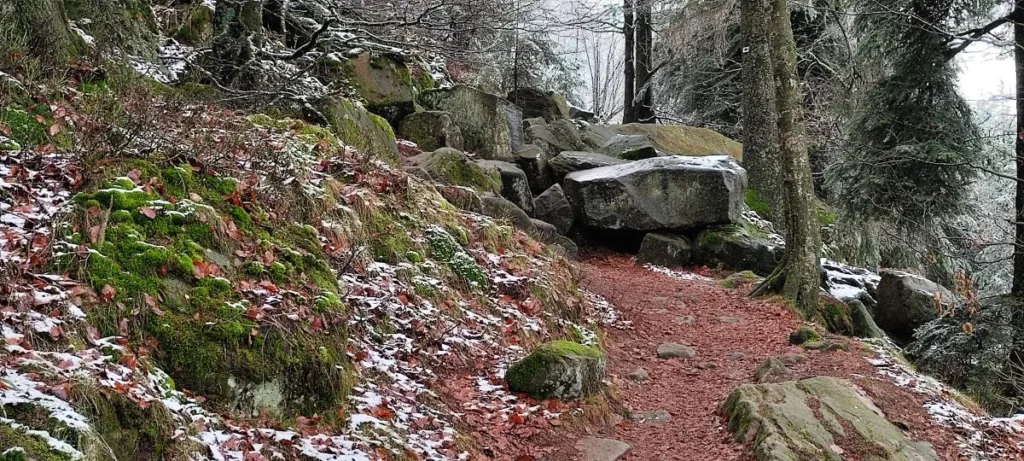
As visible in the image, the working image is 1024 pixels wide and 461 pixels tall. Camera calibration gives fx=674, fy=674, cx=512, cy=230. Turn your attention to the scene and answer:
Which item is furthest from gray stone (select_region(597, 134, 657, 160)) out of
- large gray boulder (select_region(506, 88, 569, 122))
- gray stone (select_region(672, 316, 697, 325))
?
gray stone (select_region(672, 316, 697, 325))

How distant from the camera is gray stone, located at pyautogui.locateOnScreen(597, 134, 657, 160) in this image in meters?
15.1

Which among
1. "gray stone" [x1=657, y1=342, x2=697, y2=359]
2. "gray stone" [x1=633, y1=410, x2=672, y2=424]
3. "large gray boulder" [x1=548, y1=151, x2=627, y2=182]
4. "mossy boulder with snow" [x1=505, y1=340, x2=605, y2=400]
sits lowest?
"gray stone" [x1=657, y1=342, x2=697, y2=359]

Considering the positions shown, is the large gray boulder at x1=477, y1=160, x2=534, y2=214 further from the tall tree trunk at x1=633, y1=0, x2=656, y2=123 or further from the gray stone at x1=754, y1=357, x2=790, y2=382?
the tall tree trunk at x1=633, y1=0, x2=656, y2=123

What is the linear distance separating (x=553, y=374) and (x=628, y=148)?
1089cm

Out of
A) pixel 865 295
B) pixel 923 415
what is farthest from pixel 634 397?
pixel 865 295

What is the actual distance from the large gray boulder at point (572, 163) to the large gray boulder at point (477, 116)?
1014 mm

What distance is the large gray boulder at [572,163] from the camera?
13.9 metres

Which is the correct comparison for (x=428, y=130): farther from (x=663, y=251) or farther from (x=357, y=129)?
(x=663, y=251)

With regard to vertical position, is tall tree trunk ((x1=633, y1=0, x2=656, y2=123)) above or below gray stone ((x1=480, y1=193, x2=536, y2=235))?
above

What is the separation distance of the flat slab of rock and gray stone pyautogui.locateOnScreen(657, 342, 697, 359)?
8.35 feet

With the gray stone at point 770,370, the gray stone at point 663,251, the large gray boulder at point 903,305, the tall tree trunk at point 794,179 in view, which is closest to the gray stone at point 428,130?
the gray stone at point 663,251

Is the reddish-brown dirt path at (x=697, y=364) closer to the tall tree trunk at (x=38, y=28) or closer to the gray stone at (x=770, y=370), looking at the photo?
the gray stone at (x=770, y=370)

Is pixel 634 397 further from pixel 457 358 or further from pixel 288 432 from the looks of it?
pixel 288 432

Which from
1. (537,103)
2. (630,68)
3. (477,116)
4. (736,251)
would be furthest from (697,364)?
(630,68)
